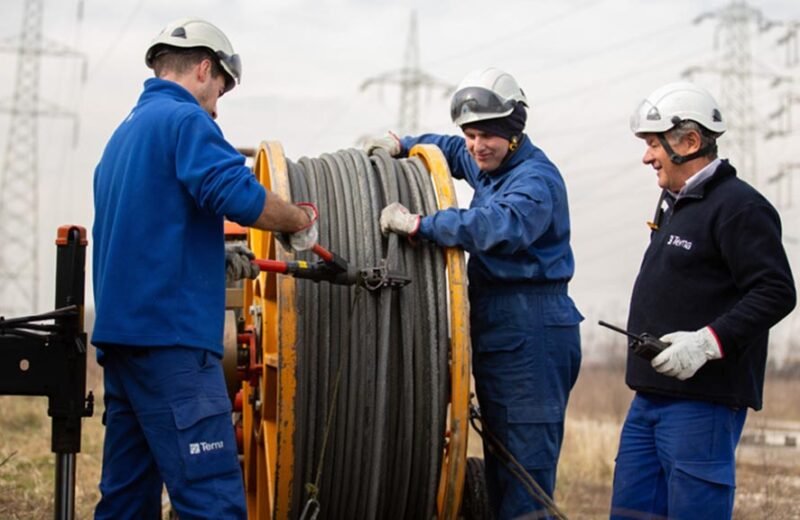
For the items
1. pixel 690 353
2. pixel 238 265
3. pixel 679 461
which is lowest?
pixel 679 461

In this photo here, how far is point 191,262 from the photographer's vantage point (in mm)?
5512

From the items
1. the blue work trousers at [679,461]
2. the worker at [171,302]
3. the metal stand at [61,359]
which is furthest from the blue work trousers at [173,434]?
the blue work trousers at [679,461]

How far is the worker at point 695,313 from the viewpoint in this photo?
5719mm

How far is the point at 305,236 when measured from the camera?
5.83 metres

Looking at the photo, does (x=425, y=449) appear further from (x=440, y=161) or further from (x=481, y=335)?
(x=440, y=161)

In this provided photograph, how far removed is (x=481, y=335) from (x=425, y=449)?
0.67m

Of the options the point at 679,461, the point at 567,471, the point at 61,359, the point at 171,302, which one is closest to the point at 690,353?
the point at 679,461

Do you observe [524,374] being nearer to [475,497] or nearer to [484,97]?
[475,497]

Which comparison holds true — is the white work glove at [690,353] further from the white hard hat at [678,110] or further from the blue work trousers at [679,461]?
the white hard hat at [678,110]

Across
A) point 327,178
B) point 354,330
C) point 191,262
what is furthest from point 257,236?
point 191,262

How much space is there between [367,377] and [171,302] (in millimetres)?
1173

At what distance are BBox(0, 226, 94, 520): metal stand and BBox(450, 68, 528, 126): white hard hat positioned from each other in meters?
2.08

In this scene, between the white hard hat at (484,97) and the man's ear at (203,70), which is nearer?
the man's ear at (203,70)

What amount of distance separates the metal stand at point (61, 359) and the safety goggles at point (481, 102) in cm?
208
